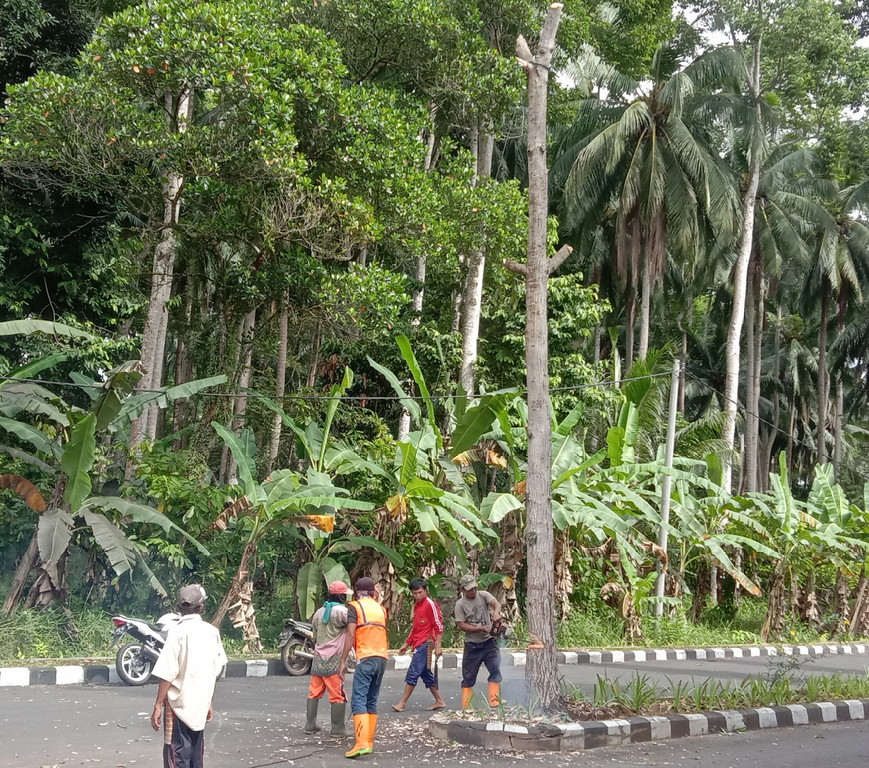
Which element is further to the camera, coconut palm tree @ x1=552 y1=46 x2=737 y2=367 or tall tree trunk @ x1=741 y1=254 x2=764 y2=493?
Result: tall tree trunk @ x1=741 y1=254 x2=764 y2=493

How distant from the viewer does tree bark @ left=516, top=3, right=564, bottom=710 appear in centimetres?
843

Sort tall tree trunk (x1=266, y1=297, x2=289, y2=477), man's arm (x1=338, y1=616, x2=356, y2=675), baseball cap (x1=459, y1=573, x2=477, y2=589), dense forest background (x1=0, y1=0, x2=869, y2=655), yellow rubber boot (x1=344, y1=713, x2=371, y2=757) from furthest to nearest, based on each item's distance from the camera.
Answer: tall tree trunk (x1=266, y1=297, x2=289, y2=477), dense forest background (x1=0, y1=0, x2=869, y2=655), baseball cap (x1=459, y1=573, x2=477, y2=589), man's arm (x1=338, y1=616, x2=356, y2=675), yellow rubber boot (x1=344, y1=713, x2=371, y2=757)

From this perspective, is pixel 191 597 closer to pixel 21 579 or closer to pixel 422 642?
pixel 422 642

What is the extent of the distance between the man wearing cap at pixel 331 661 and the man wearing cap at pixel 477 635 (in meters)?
1.26

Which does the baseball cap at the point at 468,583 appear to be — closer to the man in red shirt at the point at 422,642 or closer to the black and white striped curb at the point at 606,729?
the man in red shirt at the point at 422,642

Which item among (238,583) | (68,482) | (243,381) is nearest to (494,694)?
(238,583)

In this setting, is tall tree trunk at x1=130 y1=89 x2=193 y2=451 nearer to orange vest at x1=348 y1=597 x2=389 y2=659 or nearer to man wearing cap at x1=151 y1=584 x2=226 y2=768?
orange vest at x1=348 y1=597 x2=389 y2=659

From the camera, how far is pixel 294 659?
1193 cm

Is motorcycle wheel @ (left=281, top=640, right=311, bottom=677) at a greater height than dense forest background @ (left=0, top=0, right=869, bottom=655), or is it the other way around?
→ dense forest background @ (left=0, top=0, right=869, bottom=655)

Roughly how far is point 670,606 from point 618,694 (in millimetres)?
8949

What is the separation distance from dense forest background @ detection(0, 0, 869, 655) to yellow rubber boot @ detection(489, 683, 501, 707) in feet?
11.7

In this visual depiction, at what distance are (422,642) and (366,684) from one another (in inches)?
76.7

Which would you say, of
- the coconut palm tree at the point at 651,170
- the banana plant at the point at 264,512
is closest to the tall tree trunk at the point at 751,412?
the coconut palm tree at the point at 651,170

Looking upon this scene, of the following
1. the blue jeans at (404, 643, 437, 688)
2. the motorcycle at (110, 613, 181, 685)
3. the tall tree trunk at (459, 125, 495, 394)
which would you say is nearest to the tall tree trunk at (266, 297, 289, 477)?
the tall tree trunk at (459, 125, 495, 394)
